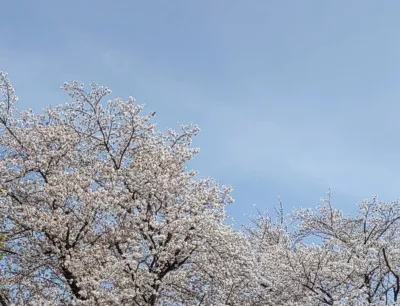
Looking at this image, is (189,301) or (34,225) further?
(189,301)

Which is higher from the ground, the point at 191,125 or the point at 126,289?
the point at 191,125

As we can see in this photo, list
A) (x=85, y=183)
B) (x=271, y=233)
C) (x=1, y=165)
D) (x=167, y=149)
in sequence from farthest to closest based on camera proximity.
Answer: (x=271, y=233), (x=167, y=149), (x=1, y=165), (x=85, y=183)

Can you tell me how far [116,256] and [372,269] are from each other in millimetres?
6252

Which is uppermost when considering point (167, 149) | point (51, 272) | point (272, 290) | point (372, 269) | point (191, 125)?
point (191, 125)

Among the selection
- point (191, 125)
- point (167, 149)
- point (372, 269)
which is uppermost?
point (191, 125)

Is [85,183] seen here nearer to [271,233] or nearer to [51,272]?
[51,272]

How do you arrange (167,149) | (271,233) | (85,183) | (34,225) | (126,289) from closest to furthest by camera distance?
(126,289) < (34,225) < (85,183) < (167,149) < (271,233)

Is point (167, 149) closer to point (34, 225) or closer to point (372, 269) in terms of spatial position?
point (34, 225)

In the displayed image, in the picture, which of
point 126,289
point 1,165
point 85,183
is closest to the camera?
point 126,289

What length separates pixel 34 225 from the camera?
36.8 feet

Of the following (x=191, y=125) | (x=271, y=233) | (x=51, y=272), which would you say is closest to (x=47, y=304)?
(x=51, y=272)

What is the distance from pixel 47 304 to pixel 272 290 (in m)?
5.34

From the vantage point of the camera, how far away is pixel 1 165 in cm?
1275

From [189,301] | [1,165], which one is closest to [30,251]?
[1,165]
